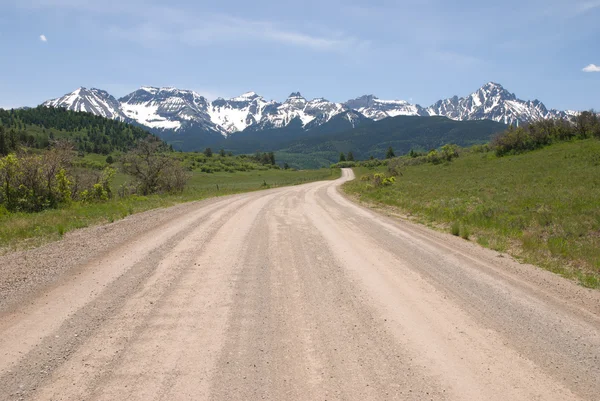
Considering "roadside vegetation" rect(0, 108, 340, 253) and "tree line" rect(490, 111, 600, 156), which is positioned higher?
"tree line" rect(490, 111, 600, 156)

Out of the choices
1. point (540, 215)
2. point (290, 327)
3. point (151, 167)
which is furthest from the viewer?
point (151, 167)

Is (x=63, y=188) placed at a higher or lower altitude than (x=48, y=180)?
lower

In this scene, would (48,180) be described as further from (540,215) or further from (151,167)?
(540,215)

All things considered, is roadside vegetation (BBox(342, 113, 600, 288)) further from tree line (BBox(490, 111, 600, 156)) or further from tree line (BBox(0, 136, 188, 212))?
tree line (BBox(0, 136, 188, 212))

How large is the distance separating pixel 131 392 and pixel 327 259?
6.28m

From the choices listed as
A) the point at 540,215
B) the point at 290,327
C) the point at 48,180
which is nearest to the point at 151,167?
the point at 48,180

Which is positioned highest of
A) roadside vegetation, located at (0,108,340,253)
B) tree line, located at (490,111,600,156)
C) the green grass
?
tree line, located at (490,111,600,156)

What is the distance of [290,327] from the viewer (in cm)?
557

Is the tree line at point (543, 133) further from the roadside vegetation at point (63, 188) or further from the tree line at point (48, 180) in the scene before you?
the tree line at point (48, 180)

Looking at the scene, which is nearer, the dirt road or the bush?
the dirt road

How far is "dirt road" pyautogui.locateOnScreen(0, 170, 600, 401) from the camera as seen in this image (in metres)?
4.14

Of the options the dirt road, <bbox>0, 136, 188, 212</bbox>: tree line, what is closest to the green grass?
the dirt road

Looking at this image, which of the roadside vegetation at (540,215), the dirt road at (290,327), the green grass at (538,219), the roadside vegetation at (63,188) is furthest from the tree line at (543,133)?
the dirt road at (290,327)

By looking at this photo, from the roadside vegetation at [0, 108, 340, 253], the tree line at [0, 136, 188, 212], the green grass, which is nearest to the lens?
the green grass
